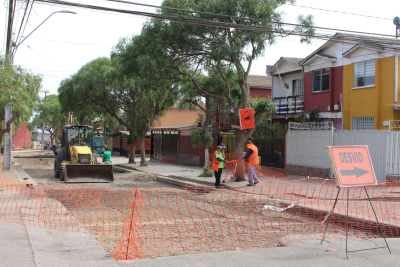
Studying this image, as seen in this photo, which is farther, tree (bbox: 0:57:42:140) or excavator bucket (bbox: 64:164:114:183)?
excavator bucket (bbox: 64:164:114:183)

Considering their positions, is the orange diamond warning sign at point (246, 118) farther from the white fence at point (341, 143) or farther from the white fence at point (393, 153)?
the white fence at point (393, 153)

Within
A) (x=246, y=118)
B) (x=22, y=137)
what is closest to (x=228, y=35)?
(x=246, y=118)

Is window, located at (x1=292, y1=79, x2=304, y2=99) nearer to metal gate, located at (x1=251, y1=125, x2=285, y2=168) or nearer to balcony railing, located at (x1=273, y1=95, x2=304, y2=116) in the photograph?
balcony railing, located at (x1=273, y1=95, x2=304, y2=116)

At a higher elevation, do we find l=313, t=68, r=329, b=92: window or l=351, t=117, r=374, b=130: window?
l=313, t=68, r=329, b=92: window

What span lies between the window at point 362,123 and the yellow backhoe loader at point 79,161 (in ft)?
42.4

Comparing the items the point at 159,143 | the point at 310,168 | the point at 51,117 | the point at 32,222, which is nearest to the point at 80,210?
the point at 32,222

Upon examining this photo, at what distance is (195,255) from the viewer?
6.21 m

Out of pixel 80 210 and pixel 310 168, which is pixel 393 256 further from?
pixel 310 168

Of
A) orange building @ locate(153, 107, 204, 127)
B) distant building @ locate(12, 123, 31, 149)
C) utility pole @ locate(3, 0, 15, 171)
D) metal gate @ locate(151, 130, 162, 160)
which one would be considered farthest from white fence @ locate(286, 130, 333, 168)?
distant building @ locate(12, 123, 31, 149)

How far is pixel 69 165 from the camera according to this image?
16.5 meters

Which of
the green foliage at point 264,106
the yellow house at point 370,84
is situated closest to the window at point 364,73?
the yellow house at point 370,84

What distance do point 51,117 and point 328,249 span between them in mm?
56797

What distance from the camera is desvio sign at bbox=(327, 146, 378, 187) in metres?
6.53

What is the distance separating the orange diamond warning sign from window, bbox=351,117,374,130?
25.7ft
